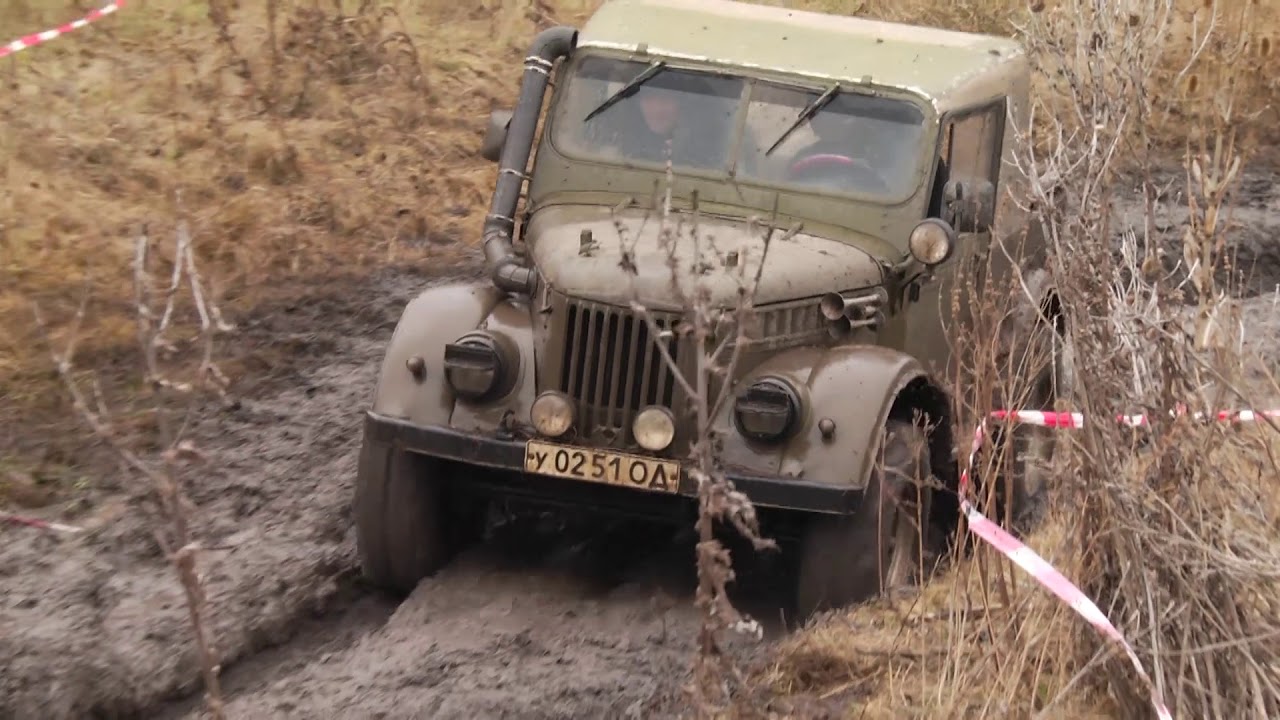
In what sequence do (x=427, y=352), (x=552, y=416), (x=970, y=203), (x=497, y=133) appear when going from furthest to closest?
(x=497, y=133), (x=970, y=203), (x=427, y=352), (x=552, y=416)

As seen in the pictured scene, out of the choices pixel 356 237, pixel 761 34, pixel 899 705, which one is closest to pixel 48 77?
pixel 356 237

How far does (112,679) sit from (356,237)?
5198mm

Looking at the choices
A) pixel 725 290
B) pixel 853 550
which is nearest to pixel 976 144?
pixel 725 290

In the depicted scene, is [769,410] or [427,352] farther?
[427,352]

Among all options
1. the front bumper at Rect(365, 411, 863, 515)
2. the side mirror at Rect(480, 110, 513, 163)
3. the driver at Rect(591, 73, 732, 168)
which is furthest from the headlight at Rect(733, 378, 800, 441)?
the side mirror at Rect(480, 110, 513, 163)

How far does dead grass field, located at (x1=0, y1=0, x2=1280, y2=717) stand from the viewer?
8.30 m

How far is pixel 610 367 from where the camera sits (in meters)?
5.96

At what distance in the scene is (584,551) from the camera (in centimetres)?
673

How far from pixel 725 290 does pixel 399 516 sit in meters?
1.30

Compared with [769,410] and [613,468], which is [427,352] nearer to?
[613,468]

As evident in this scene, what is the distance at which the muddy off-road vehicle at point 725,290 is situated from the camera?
19.2 feet

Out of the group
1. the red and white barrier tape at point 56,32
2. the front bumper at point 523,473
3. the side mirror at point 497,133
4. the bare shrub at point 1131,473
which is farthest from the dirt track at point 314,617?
the red and white barrier tape at point 56,32

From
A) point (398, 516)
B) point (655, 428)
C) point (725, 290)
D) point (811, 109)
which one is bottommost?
point (398, 516)

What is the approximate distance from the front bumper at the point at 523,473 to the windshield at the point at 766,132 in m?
1.31
